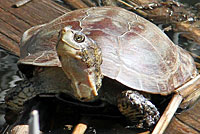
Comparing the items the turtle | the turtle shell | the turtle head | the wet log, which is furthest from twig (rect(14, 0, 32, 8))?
the turtle head

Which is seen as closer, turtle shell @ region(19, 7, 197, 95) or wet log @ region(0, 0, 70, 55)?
turtle shell @ region(19, 7, 197, 95)

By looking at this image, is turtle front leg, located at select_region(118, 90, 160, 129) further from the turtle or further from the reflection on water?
the reflection on water

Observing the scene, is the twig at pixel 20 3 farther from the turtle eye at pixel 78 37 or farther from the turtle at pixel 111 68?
the turtle eye at pixel 78 37

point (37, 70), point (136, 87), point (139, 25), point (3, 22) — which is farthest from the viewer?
point (3, 22)

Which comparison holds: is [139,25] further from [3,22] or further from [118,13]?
[3,22]

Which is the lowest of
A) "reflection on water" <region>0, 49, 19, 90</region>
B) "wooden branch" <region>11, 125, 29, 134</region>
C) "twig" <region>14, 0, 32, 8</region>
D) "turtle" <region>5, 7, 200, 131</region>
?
"reflection on water" <region>0, 49, 19, 90</region>

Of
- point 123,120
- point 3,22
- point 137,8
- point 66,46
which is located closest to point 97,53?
point 66,46

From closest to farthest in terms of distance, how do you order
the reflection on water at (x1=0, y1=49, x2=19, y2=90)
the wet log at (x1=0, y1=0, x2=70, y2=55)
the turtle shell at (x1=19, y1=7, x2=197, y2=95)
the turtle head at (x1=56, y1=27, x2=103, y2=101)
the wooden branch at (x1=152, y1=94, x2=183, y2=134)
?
1. the turtle head at (x1=56, y1=27, x2=103, y2=101)
2. the wooden branch at (x1=152, y1=94, x2=183, y2=134)
3. the turtle shell at (x1=19, y1=7, x2=197, y2=95)
4. the reflection on water at (x1=0, y1=49, x2=19, y2=90)
5. the wet log at (x1=0, y1=0, x2=70, y2=55)

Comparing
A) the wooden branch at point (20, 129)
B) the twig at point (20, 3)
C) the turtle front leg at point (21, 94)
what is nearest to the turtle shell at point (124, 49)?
the turtle front leg at point (21, 94)
